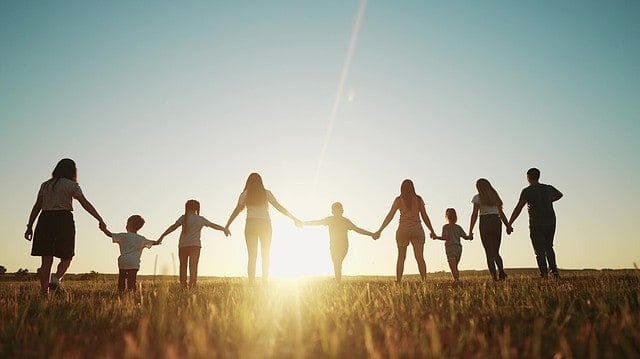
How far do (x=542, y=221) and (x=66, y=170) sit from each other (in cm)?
1087

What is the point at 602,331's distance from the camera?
9.62ft

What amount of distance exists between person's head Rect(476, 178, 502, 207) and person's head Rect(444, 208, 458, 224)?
202 centimetres

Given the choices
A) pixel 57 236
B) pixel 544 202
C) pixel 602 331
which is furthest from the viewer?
pixel 544 202

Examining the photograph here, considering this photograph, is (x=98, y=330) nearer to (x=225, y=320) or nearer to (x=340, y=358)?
(x=225, y=320)

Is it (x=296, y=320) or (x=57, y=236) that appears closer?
(x=296, y=320)

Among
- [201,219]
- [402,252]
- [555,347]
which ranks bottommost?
[555,347]

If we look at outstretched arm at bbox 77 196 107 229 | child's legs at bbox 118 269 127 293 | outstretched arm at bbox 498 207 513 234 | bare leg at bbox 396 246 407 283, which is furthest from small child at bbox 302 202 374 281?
outstretched arm at bbox 77 196 107 229

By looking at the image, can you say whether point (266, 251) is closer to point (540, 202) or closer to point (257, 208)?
point (257, 208)

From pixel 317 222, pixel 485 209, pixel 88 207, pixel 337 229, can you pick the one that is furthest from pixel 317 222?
pixel 88 207

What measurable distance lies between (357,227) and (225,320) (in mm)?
10889

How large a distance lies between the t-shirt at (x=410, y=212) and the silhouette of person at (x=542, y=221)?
2795 mm

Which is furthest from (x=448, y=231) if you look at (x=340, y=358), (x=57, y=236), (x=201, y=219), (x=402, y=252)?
(x=340, y=358)

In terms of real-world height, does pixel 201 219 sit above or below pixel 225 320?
above

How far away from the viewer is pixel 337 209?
550 inches
